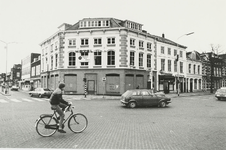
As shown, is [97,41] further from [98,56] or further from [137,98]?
[137,98]

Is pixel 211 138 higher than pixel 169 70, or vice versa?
pixel 169 70

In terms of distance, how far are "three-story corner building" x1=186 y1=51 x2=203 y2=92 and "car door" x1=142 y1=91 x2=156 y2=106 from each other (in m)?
32.1

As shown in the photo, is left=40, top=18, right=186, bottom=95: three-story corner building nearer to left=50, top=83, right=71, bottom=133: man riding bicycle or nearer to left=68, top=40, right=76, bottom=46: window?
left=68, top=40, right=76, bottom=46: window

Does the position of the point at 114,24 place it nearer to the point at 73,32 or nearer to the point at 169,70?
the point at 73,32

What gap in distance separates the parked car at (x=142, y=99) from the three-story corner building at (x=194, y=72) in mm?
31666

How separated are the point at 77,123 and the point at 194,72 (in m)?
45.2

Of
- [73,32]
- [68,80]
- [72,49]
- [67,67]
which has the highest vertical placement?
[73,32]

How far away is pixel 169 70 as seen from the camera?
4053 cm

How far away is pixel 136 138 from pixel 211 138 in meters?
2.66

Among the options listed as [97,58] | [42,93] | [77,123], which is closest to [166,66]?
[97,58]

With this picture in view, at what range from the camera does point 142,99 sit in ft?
53.6

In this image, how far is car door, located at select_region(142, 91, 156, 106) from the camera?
53.9 feet

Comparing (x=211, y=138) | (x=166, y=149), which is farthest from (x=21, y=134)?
(x=211, y=138)

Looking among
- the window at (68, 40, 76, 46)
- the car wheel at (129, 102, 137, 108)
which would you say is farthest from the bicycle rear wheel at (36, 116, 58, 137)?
the window at (68, 40, 76, 46)
